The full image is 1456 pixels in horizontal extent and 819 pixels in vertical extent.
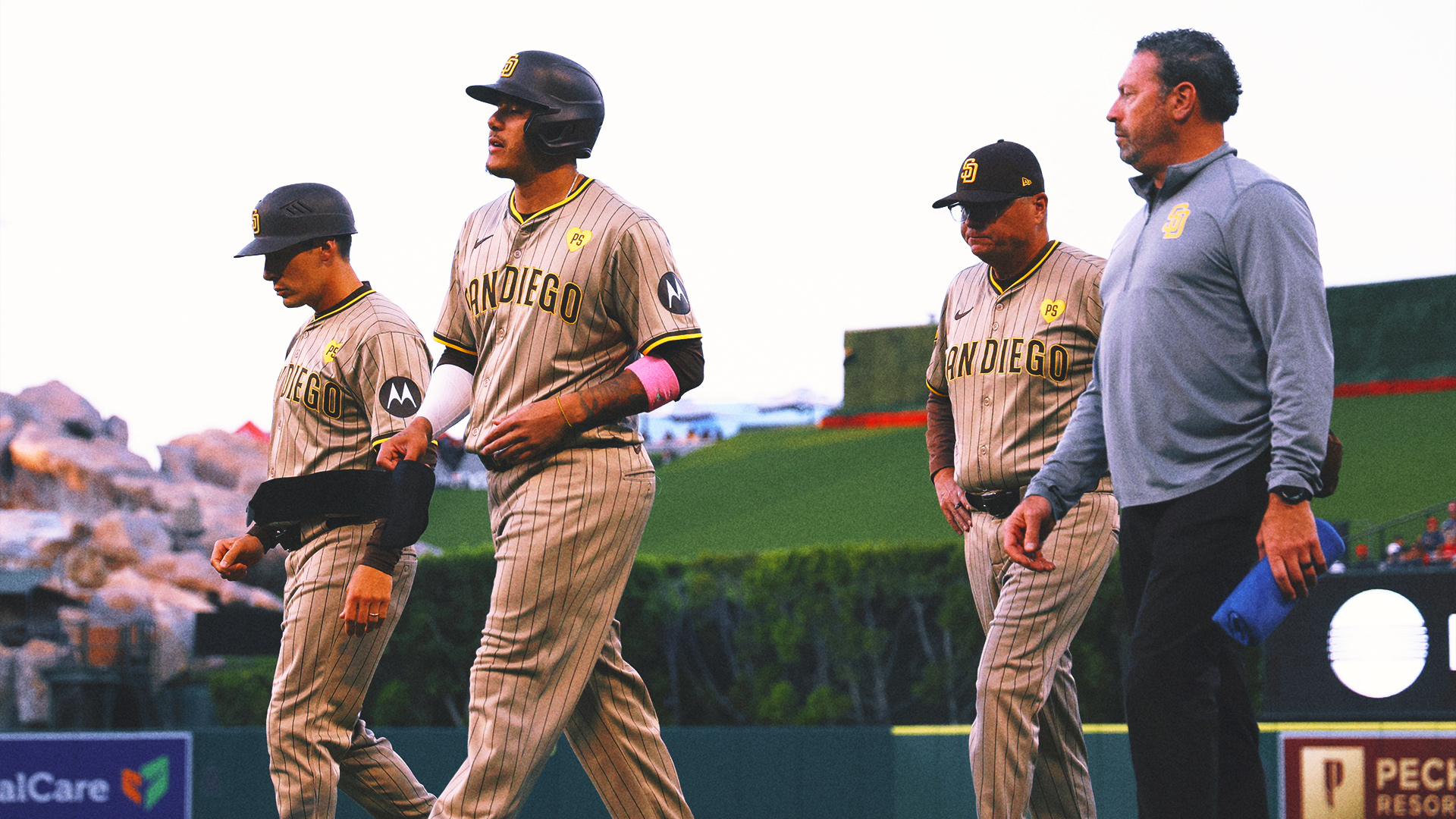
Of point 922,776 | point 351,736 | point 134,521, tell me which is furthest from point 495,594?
point 134,521

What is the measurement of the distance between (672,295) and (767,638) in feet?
136

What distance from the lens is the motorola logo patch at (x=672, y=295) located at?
3996 mm

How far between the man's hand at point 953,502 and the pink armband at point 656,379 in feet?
5.64

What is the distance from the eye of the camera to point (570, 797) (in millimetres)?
10109

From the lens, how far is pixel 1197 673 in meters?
3.35

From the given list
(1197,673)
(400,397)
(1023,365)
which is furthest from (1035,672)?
(400,397)

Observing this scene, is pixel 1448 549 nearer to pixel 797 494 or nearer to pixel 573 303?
pixel 573 303

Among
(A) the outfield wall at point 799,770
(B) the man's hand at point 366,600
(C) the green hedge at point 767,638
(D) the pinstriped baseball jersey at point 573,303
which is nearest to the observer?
(D) the pinstriped baseball jersey at point 573,303

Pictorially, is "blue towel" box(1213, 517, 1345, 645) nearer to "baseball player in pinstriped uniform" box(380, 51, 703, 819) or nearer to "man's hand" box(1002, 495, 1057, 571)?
"man's hand" box(1002, 495, 1057, 571)

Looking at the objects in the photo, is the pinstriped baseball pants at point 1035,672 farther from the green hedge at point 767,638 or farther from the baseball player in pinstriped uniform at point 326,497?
the green hedge at point 767,638

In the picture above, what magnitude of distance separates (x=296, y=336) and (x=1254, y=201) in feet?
10.9

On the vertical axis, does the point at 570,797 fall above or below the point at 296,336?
below

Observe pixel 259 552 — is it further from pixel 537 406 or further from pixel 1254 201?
pixel 1254 201

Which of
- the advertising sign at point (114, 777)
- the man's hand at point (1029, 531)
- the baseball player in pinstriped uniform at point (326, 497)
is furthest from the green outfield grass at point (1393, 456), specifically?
the man's hand at point (1029, 531)
